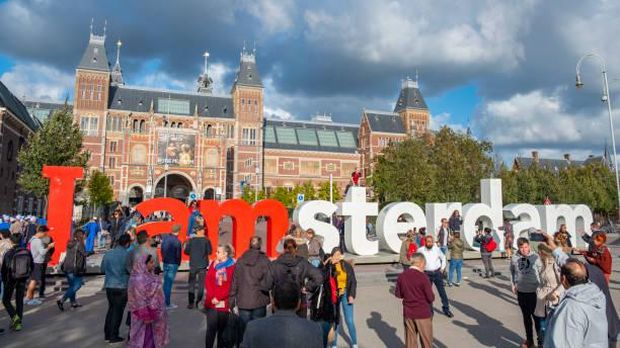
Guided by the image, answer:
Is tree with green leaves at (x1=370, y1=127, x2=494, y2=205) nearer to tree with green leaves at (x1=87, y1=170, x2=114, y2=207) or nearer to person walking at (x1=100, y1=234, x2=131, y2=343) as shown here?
tree with green leaves at (x1=87, y1=170, x2=114, y2=207)

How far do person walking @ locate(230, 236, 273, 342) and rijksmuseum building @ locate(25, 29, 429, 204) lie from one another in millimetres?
37860

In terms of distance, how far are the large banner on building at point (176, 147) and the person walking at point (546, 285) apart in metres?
47.2

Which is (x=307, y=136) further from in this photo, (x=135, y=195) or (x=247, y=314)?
(x=247, y=314)

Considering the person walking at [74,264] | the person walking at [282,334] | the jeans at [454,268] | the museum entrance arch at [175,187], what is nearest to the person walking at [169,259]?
the person walking at [74,264]

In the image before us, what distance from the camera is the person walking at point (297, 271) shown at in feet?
15.7

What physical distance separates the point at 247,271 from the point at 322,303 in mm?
992

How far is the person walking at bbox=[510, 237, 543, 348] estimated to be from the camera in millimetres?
5516

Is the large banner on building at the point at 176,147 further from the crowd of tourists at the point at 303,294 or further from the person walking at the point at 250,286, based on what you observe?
the person walking at the point at 250,286

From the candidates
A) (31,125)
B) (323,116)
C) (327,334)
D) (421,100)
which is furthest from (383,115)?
(327,334)

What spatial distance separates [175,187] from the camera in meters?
53.6

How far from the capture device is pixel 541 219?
16641 millimetres

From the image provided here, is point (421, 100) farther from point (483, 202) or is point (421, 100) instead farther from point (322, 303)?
point (322, 303)

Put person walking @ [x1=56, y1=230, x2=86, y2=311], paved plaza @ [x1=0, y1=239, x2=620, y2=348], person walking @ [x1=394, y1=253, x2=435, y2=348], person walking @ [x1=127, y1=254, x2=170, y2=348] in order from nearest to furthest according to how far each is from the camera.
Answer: person walking @ [x1=127, y1=254, x2=170, y2=348]
person walking @ [x1=394, y1=253, x2=435, y2=348]
paved plaza @ [x1=0, y1=239, x2=620, y2=348]
person walking @ [x1=56, y1=230, x2=86, y2=311]

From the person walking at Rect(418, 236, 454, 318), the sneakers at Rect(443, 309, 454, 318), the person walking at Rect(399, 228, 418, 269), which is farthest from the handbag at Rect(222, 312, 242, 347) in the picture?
the person walking at Rect(399, 228, 418, 269)
